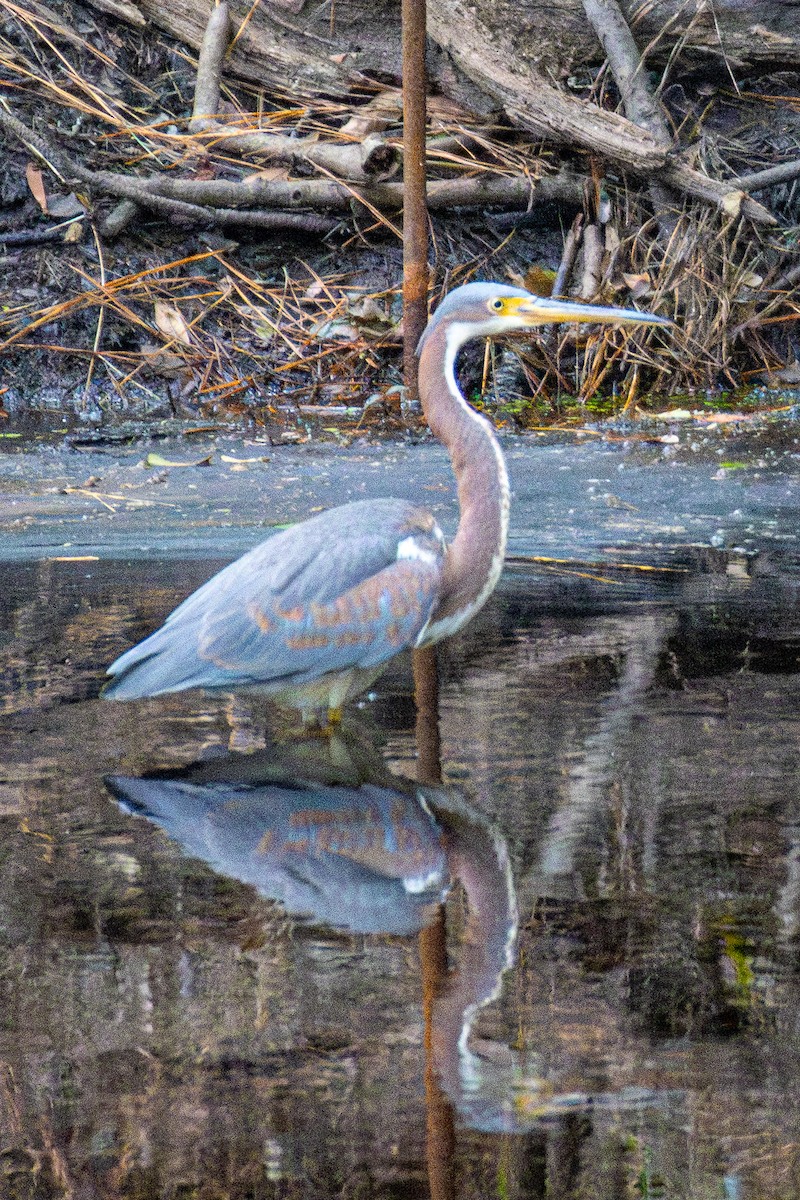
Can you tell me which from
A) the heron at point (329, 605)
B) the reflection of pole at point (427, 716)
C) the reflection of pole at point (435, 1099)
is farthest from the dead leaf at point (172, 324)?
the reflection of pole at point (435, 1099)

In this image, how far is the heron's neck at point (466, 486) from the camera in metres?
4.45

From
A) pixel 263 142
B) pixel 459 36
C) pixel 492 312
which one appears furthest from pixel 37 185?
pixel 492 312

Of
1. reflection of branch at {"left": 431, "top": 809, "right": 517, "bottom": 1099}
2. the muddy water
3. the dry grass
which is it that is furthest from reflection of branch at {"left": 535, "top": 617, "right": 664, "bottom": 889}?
the dry grass

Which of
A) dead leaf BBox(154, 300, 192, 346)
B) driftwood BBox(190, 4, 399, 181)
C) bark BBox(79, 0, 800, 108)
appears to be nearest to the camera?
bark BBox(79, 0, 800, 108)

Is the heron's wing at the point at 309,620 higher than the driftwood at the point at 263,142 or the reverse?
the reverse

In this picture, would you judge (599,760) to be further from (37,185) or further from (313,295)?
(37,185)

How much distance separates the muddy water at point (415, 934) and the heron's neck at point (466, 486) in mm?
331

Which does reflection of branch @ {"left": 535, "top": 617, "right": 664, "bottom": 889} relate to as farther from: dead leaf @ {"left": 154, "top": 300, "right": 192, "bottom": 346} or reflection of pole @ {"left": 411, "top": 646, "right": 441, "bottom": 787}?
dead leaf @ {"left": 154, "top": 300, "right": 192, "bottom": 346}

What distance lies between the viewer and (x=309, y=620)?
4324 millimetres

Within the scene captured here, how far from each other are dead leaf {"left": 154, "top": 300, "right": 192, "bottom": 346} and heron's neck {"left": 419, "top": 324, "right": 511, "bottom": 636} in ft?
17.7

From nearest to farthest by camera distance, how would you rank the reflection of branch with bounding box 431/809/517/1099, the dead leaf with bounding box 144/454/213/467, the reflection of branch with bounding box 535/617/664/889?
1. the reflection of branch with bounding box 431/809/517/1099
2. the reflection of branch with bounding box 535/617/664/889
3. the dead leaf with bounding box 144/454/213/467

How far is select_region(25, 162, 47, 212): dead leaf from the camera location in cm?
1003

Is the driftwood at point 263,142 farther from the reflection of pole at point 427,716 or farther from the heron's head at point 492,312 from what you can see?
the reflection of pole at point 427,716

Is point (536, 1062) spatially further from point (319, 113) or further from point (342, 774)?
point (319, 113)
